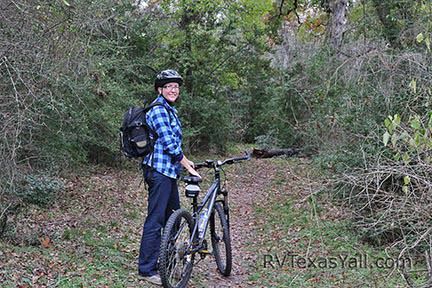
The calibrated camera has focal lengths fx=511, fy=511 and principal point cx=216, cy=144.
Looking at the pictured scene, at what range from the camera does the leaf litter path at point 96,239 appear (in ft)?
16.5

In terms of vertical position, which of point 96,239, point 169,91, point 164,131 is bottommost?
point 96,239

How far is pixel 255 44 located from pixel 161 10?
352 centimetres

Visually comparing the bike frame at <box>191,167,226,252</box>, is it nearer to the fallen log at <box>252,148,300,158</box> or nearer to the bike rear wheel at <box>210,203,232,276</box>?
the bike rear wheel at <box>210,203,232,276</box>

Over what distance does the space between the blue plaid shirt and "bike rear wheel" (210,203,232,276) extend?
0.94 metres

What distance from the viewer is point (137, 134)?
4.93 meters

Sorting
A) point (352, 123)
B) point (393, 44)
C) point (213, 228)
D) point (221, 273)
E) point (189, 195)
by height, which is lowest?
point (221, 273)

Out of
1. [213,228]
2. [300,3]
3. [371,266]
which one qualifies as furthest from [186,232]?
[300,3]

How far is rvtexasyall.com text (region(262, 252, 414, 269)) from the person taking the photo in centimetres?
629

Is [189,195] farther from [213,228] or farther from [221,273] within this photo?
[221,273]

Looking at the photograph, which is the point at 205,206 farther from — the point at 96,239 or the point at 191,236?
the point at 96,239

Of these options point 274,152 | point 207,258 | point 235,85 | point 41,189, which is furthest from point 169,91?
point 274,152

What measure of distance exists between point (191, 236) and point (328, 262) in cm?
226

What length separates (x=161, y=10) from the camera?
51.0 feet

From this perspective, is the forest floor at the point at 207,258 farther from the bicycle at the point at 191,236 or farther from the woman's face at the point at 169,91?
the woman's face at the point at 169,91
